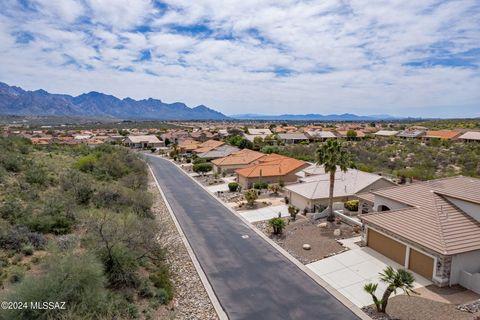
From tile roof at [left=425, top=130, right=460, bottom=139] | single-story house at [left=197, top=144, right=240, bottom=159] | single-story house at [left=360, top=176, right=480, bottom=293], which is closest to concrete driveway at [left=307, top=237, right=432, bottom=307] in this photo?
single-story house at [left=360, top=176, right=480, bottom=293]

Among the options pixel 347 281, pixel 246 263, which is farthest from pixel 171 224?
pixel 347 281

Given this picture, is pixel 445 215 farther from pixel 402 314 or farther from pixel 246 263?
pixel 246 263

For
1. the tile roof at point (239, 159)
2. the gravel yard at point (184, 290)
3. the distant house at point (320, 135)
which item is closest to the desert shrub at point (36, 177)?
the gravel yard at point (184, 290)

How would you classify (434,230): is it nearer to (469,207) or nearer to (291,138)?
(469,207)

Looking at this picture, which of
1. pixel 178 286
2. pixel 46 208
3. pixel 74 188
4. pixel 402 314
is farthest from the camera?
pixel 74 188

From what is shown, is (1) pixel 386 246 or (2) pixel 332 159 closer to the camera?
(1) pixel 386 246

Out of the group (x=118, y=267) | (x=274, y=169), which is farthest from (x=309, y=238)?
(x=274, y=169)

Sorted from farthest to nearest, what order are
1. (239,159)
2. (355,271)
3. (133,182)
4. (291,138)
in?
(291,138)
(239,159)
(133,182)
(355,271)
